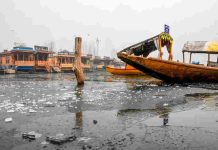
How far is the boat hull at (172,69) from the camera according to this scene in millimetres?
14992

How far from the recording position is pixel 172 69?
15336 millimetres

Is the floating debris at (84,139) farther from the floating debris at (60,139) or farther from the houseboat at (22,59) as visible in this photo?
the houseboat at (22,59)

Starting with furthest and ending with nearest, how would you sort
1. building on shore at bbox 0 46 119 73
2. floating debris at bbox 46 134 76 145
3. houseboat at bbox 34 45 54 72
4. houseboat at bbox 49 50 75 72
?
houseboat at bbox 49 50 75 72
houseboat at bbox 34 45 54 72
building on shore at bbox 0 46 119 73
floating debris at bbox 46 134 76 145

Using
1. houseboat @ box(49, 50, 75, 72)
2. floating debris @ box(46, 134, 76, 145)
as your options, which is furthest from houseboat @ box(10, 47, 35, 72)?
floating debris @ box(46, 134, 76, 145)

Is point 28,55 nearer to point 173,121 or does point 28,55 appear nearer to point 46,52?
point 46,52

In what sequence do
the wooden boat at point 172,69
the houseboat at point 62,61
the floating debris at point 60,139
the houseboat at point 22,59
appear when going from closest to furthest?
the floating debris at point 60,139
the wooden boat at point 172,69
the houseboat at point 22,59
the houseboat at point 62,61

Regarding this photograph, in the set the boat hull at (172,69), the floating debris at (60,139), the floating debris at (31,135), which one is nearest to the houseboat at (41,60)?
the boat hull at (172,69)

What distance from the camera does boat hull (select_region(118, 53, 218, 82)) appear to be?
49.2ft

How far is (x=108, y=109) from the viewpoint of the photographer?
6.70 meters

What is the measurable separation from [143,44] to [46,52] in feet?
84.5

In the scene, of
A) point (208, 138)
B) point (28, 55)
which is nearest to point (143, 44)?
point (208, 138)

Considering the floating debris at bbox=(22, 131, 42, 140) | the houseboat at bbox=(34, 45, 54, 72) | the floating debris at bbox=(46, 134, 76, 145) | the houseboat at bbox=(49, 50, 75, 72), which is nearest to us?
the floating debris at bbox=(46, 134, 76, 145)

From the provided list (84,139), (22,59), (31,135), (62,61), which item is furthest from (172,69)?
(62,61)

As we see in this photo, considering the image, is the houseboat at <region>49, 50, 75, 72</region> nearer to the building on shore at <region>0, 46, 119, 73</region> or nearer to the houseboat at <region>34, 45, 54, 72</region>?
the building on shore at <region>0, 46, 119, 73</region>
